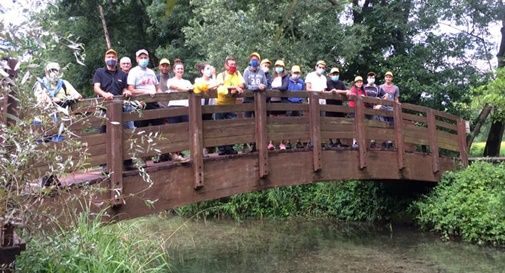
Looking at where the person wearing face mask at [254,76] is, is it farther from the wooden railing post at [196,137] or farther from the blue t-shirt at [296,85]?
the wooden railing post at [196,137]

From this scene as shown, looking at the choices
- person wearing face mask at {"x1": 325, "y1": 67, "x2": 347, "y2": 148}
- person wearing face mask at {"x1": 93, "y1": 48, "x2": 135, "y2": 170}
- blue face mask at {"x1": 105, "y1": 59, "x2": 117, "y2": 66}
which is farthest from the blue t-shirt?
blue face mask at {"x1": 105, "y1": 59, "x2": 117, "y2": 66}

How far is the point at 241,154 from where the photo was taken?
7750mm

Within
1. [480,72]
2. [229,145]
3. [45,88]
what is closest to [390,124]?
[229,145]

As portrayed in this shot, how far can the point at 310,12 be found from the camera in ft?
41.2

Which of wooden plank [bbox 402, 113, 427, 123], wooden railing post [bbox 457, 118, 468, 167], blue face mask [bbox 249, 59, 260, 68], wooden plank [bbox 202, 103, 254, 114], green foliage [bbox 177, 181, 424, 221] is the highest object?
blue face mask [bbox 249, 59, 260, 68]

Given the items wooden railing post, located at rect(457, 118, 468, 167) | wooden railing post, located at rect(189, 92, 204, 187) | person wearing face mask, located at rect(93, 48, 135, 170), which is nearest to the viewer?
person wearing face mask, located at rect(93, 48, 135, 170)

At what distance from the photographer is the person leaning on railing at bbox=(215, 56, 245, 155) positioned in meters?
7.36

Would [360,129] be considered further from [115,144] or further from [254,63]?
[115,144]

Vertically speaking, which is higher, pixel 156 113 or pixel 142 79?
pixel 142 79

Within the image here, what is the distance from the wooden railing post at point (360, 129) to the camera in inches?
375

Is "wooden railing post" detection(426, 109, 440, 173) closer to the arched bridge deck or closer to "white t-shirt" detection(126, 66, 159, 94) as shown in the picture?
the arched bridge deck

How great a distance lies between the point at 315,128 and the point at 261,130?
117cm

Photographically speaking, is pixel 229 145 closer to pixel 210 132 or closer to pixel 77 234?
pixel 210 132

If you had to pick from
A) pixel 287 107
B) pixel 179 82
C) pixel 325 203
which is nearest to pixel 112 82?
pixel 179 82
